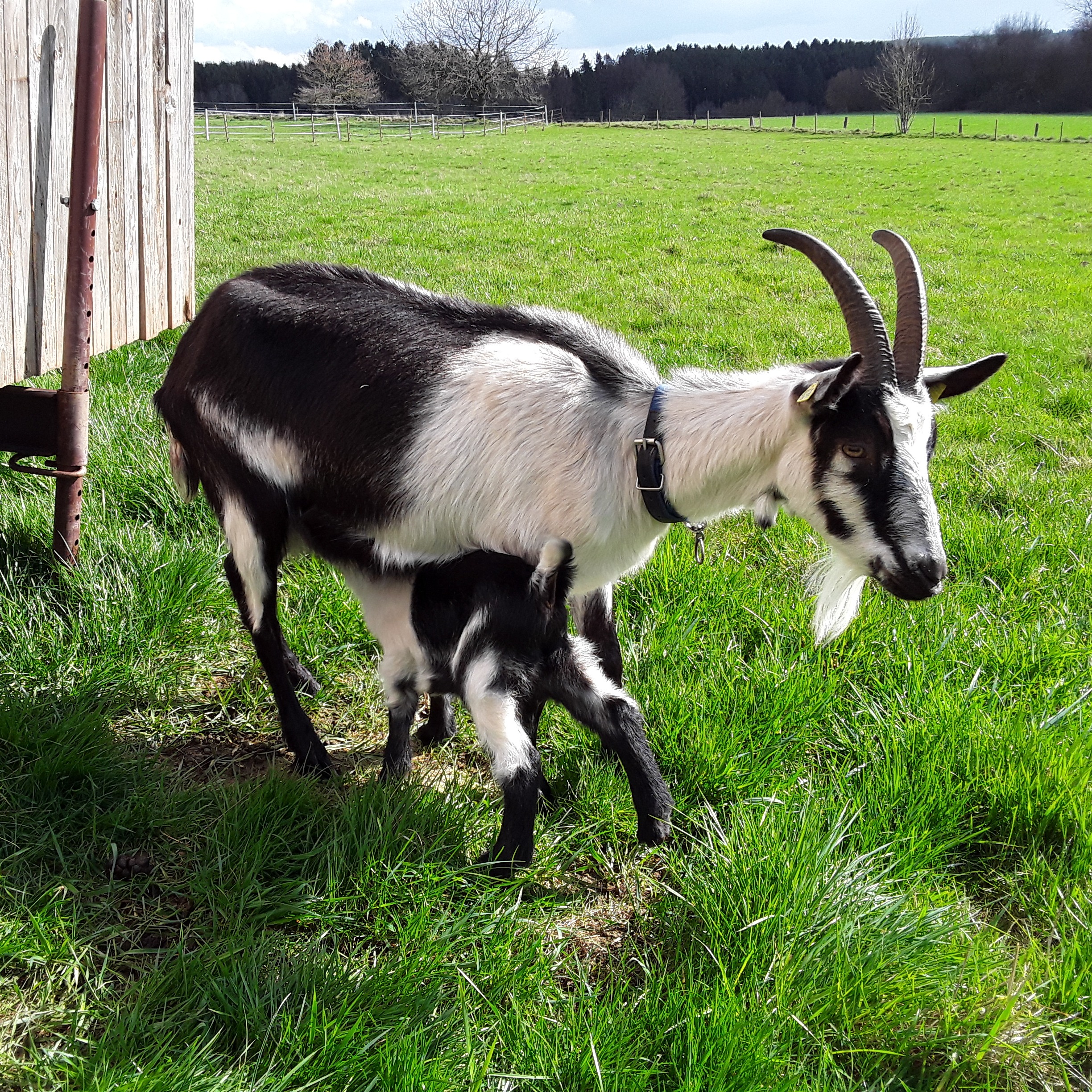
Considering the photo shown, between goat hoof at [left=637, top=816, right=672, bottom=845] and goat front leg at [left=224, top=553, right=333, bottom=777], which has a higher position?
goat front leg at [left=224, top=553, right=333, bottom=777]

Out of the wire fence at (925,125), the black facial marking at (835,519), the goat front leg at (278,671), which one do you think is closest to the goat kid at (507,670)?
the goat front leg at (278,671)

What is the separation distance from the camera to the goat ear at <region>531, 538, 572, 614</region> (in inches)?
88.9

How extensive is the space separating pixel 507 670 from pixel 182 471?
1449mm

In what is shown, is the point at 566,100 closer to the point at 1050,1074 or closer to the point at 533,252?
the point at 533,252

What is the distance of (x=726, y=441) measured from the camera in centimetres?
227

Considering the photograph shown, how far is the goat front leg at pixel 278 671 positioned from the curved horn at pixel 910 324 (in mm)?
1827

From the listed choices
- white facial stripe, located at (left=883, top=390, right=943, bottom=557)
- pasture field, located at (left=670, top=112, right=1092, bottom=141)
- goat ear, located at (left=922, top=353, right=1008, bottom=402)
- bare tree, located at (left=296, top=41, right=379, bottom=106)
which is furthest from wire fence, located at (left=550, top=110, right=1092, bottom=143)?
white facial stripe, located at (left=883, top=390, right=943, bottom=557)

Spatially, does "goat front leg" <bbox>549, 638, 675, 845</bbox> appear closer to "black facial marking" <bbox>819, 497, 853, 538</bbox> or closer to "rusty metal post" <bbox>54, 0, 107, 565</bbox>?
"black facial marking" <bbox>819, 497, 853, 538</bbox>

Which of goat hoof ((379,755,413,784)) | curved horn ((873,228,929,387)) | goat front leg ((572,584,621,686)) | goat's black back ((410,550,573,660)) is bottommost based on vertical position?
goat hoof ((379,755,413,784))

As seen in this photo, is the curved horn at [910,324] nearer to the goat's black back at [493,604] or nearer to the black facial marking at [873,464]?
the black facial marking at [873,464]

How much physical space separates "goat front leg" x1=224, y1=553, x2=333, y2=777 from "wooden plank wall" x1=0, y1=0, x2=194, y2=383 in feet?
3.92

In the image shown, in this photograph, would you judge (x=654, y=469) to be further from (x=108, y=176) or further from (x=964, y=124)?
(x=964, y=124)

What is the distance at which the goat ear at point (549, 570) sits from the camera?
7.41 ft

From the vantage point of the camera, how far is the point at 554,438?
7.74 ft
